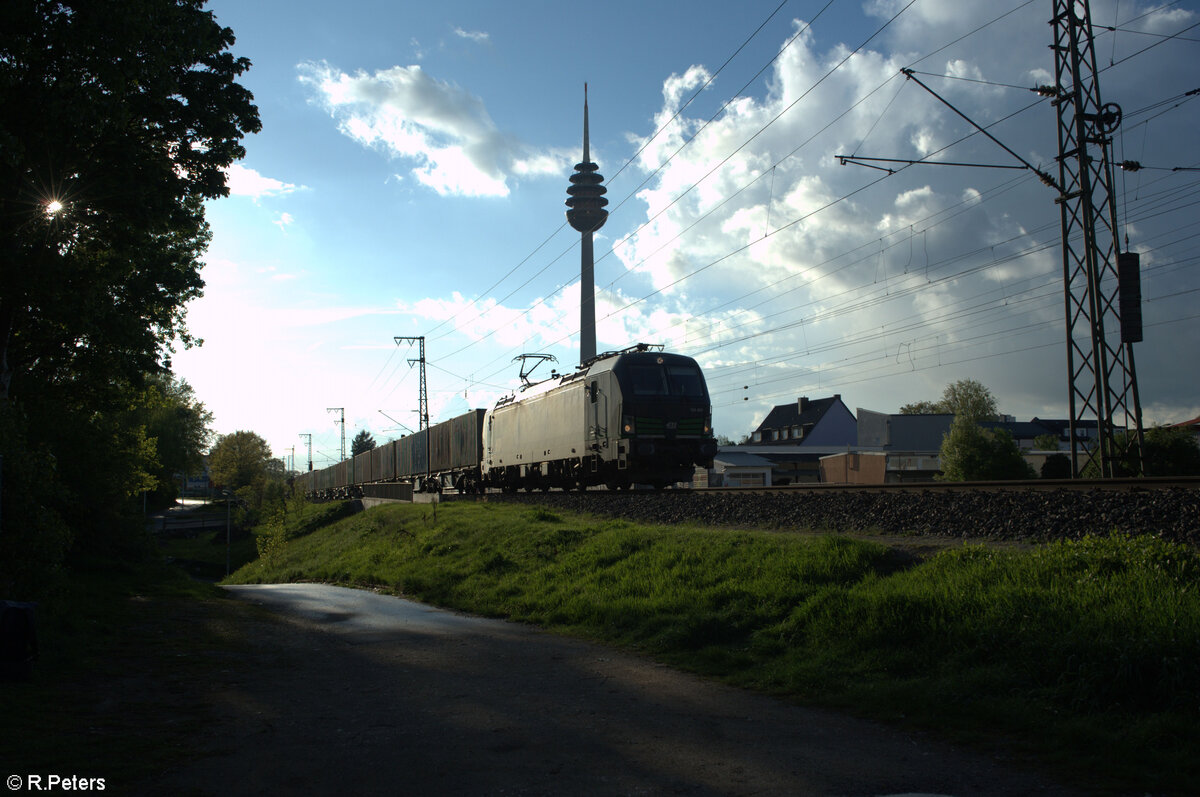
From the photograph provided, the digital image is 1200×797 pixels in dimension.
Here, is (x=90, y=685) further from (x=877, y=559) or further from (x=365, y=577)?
(x=365, y=577)

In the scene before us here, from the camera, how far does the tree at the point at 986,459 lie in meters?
31.7

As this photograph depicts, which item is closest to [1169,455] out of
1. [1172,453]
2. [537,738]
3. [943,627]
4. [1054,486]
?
[1172,453]

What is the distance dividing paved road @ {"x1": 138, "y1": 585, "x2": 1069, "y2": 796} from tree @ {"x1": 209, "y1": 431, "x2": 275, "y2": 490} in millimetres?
100985

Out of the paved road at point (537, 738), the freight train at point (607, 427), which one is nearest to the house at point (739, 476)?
the freight train at point (607, 427)

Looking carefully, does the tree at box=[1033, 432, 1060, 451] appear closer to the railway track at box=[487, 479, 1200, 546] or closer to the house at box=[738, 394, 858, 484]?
the house at box=[738, 394, 858, 484]

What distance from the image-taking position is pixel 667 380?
21031mm

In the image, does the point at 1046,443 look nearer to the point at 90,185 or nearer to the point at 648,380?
the point at 648,380

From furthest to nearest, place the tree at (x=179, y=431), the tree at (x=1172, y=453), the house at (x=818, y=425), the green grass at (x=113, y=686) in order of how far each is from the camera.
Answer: the house at (x=818, y=425) < the tree at (x=179, y=431) < the tree at (x=1172, y=453) < the green grass at (x=113, y=686)

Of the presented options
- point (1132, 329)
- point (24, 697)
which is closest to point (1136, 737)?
point (24, 697)

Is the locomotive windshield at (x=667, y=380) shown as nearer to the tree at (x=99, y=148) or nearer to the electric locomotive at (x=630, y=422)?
the electric locomotive at (x=630, y=422)

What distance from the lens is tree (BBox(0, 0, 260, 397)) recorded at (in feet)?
34.1

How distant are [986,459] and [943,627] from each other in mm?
28320

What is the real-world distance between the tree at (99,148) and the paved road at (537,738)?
7458 millimetres

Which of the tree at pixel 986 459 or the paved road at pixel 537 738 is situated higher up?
the tree at pixel 986 459
